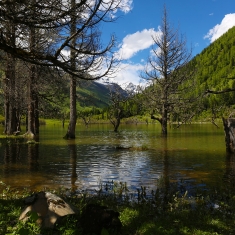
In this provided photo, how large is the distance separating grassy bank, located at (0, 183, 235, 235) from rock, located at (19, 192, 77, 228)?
0.64 feet

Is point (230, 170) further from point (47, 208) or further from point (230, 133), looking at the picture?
point (47, 208)

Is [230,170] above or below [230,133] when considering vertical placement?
below

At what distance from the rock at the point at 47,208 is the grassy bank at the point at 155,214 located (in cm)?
20

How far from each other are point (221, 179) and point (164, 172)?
8.60 ft

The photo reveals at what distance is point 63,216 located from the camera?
6.46 m

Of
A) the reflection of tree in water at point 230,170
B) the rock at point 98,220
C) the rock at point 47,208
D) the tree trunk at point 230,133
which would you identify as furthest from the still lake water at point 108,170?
the rock at point 98,220

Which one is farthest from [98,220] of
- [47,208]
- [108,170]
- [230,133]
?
[230,133]

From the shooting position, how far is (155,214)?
7621mm

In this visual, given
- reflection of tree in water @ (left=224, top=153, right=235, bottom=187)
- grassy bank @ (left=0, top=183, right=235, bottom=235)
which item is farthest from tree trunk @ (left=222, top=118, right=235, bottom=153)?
grassy bank @ (left=0, top=183, right=235, bottom=235)

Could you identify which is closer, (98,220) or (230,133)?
(98,220)

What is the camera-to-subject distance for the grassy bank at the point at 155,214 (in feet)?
20.2

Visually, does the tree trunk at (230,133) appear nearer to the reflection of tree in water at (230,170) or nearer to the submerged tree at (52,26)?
the reflection of tree in water at (230,170)

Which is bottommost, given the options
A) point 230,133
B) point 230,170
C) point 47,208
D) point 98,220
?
point 230,170

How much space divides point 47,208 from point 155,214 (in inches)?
109
